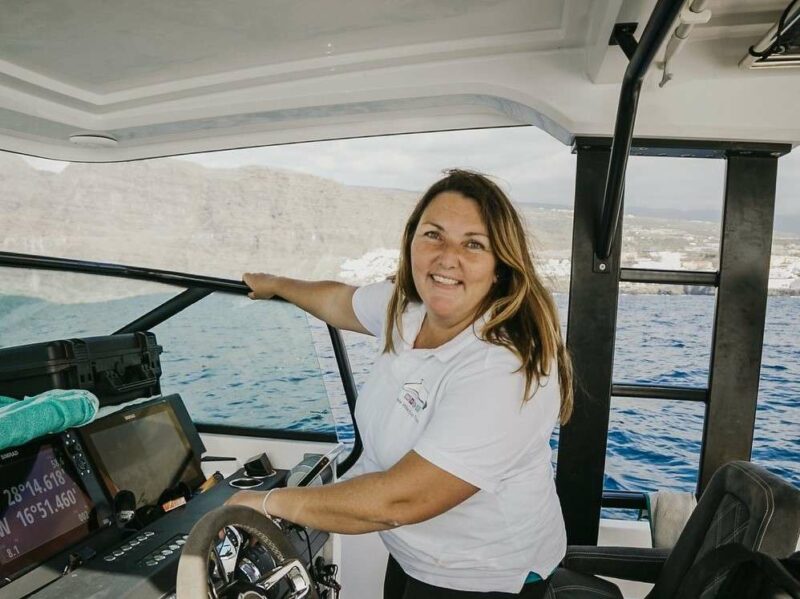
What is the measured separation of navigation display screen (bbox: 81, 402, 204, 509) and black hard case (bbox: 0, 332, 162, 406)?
0.26 ft

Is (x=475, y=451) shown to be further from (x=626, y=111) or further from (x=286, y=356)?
(x=286, y=356)

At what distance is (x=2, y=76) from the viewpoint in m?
2.01

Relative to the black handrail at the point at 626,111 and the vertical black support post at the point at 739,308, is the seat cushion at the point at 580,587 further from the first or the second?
the black handrail at the point at 626,111

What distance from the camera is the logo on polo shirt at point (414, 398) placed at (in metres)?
1.18

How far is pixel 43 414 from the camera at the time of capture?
1.20m

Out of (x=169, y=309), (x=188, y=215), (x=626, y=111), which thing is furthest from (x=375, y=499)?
(x=188, y=215)

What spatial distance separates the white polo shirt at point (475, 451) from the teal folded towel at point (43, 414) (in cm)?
67

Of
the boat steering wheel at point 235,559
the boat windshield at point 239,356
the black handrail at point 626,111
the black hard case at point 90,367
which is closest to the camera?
the boat steering wheel at point 235,559

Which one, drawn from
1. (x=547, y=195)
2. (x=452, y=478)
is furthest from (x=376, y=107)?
(x=452, y=478)

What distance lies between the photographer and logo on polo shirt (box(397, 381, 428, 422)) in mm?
1178

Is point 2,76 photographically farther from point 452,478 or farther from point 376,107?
point 452,478

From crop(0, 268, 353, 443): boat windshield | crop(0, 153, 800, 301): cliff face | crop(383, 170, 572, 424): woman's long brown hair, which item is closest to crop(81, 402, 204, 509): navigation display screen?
crop(0, 268, 353, 443): boat windshield

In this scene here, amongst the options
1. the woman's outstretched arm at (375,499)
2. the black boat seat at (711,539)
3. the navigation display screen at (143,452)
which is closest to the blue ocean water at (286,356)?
the navigation display screen at (143,452)

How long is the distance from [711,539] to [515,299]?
771 millimetres
